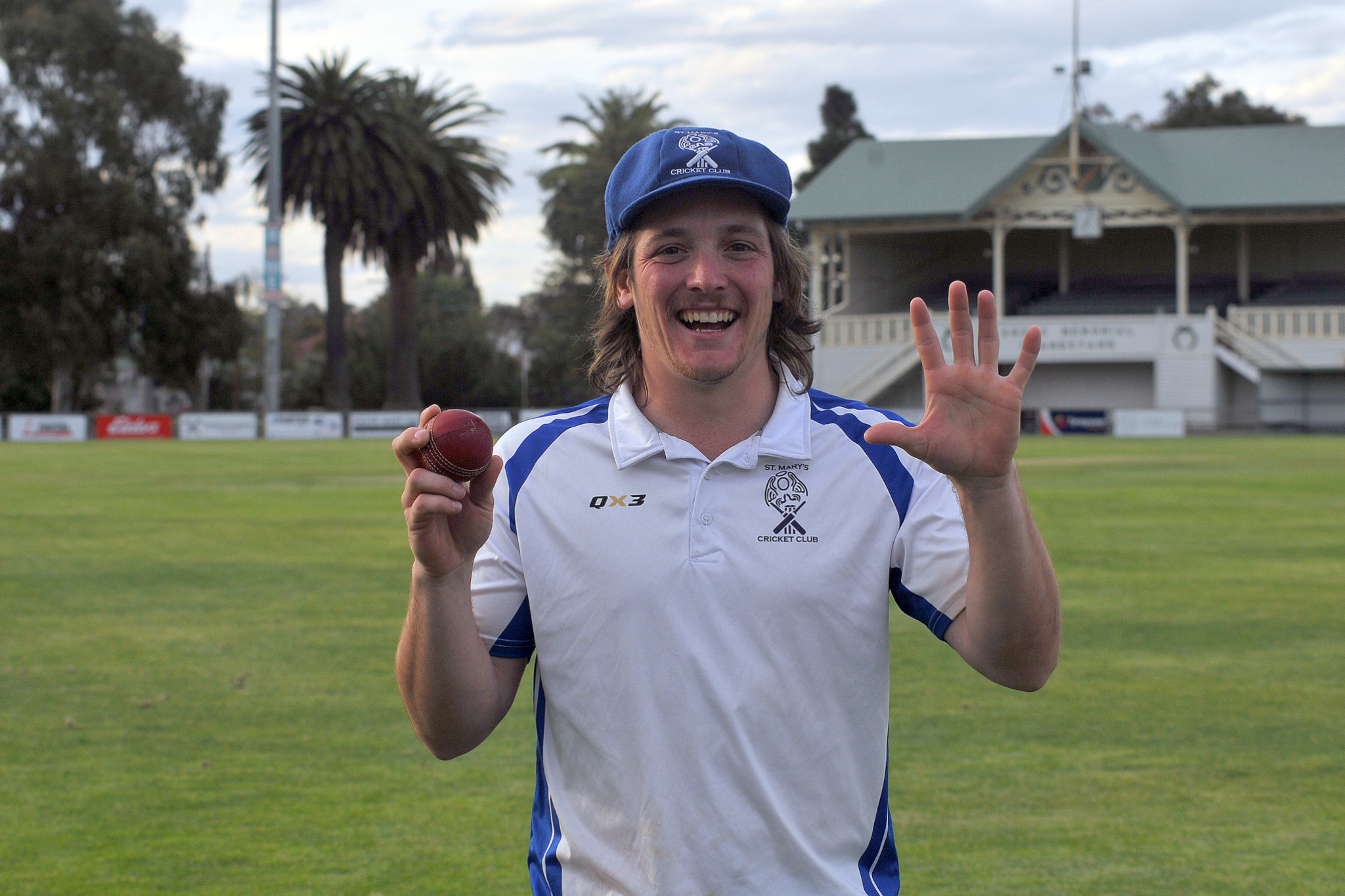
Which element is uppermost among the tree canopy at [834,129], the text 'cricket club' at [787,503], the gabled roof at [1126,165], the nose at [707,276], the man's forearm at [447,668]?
the tree canopy at [834,129]

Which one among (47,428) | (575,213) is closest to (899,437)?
(47,428)

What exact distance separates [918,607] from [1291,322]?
4956cm

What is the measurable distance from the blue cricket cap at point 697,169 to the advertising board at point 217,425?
1955 inches

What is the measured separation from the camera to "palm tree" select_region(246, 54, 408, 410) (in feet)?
190

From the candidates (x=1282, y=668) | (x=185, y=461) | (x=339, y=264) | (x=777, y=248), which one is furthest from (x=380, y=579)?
(x=339, y=264)

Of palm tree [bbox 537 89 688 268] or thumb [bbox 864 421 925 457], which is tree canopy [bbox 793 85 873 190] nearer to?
palm tree [bbox 537 89 688 268]

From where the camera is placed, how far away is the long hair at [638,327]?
3.18 metres

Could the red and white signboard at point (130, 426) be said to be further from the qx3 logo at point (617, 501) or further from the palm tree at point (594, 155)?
the qx3 logo at point (617, 501)

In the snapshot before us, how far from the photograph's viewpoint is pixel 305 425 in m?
52.0

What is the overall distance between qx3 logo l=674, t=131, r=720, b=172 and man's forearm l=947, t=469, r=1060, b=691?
786 millimetres

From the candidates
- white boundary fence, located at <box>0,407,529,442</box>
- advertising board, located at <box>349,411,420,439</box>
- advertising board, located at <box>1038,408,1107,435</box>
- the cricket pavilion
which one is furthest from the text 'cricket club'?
advertising board, located at <box>349,411,420,439</box>

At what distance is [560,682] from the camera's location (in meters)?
2.85

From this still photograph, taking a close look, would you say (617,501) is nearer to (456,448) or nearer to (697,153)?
(456,448)

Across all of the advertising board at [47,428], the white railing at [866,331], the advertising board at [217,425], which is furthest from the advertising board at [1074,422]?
the advertising board at [47,428]
